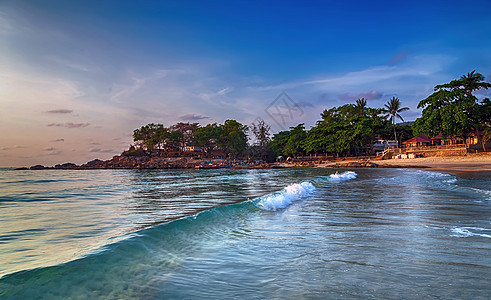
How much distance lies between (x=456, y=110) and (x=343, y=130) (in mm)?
23122

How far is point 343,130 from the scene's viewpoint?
60.1m

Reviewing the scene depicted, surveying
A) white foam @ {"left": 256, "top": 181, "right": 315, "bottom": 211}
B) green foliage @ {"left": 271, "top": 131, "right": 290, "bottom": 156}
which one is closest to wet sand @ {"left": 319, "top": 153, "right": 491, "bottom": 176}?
white foam @ {"left": 256, "top": 181, "right": 315, "bottom": 211}

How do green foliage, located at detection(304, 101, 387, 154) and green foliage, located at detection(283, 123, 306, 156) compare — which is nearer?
green foliage, located at detection(304, 101, 387, 154)

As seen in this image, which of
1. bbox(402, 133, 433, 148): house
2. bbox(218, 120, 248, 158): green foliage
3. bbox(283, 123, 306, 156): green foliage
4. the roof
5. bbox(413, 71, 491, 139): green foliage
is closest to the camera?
bbox(413, 71, 491, 139): green foliage

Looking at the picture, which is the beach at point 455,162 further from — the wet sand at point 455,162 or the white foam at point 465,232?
the white foam at point 465,232

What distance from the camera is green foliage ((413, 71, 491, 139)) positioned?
126 feet

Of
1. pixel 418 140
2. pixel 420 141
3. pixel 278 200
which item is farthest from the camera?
pixel 418 140

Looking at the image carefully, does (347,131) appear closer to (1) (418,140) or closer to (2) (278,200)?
(1) (418,140)

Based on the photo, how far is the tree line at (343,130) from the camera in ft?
129

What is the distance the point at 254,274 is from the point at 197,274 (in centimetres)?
67

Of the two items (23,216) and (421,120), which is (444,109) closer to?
(421,120)

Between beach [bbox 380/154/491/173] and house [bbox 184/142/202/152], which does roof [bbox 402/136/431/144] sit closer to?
beach [bbox 380/154/491/173]

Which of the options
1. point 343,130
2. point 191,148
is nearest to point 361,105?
point 343,130

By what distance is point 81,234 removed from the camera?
5.64 meters
